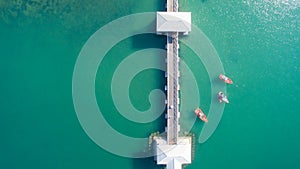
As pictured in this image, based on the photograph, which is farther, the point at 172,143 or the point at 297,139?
the point at 297,139

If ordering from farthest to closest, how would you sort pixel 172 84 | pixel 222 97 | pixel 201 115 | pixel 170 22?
pixel 222 97
pixel 201 115
pixel 172 84
pixel 170 22

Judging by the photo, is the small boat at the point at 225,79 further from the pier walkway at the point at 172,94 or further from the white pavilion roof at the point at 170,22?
the white pavilion roof at the point at 170,22

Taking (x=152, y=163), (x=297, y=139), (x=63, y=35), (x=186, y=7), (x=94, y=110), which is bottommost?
(x=152, y=163)

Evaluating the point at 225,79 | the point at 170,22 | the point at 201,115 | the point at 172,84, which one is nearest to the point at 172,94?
the point at 172,84

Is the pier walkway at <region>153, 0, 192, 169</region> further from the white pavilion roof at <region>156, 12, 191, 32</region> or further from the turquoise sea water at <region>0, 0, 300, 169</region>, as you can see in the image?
the turquoise sea water at <region>0, 0, 300, 169</region>

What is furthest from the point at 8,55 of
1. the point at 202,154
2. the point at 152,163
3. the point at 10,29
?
the point at 202,154

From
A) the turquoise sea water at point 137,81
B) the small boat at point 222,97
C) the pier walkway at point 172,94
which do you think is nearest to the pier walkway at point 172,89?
the pier walkway at point 172,94

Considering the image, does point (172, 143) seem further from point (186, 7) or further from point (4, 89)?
point (4, 89)

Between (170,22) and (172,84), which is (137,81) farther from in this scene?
(170,22)

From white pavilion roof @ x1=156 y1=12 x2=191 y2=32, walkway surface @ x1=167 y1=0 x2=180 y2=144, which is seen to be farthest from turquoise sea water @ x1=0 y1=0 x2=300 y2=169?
white pavilion roof @ x1=156 y1=12 x2=191 y2=32
